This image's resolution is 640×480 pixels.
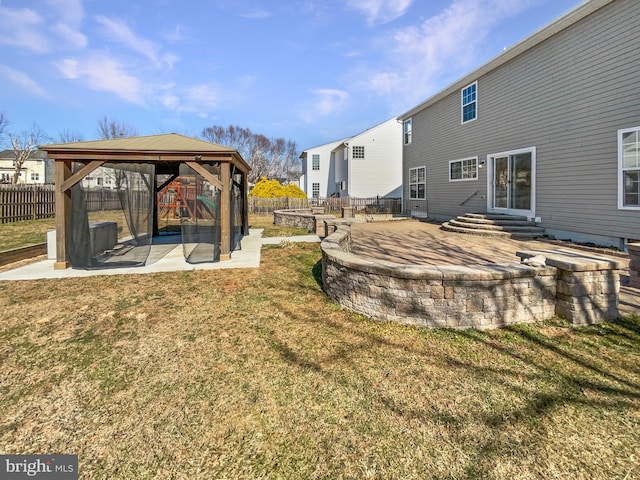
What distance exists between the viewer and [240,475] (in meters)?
1.80

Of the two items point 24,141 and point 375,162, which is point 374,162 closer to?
point 375,162

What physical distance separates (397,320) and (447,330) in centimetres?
55

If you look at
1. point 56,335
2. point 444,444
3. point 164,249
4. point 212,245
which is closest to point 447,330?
point 444,444

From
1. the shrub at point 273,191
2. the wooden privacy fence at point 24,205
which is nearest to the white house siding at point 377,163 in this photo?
the shrub at point 273,191

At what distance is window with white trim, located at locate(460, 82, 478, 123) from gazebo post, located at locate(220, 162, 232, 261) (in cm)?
920

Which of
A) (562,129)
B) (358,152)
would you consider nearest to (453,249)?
(562,129)

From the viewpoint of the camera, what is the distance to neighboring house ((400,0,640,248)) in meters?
6.71

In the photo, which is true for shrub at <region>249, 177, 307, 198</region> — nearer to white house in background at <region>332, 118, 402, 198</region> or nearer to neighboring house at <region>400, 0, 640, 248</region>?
white house in background at <region>332, 118, 402, 198</region>

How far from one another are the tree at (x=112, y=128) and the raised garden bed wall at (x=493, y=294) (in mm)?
38488

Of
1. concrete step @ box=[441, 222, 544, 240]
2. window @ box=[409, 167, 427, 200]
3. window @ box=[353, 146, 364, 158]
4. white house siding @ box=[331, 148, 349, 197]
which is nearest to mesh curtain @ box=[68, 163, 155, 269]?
concrete step @ box=[441, 222, 544, 240]

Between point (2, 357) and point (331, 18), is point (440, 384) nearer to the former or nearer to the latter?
point (2, 357)

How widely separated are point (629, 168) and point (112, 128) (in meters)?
41.2

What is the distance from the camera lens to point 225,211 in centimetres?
689

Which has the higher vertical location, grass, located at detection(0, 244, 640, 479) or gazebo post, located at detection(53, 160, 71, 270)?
gazebo post, located at detection(53, 160, 71, 270)
